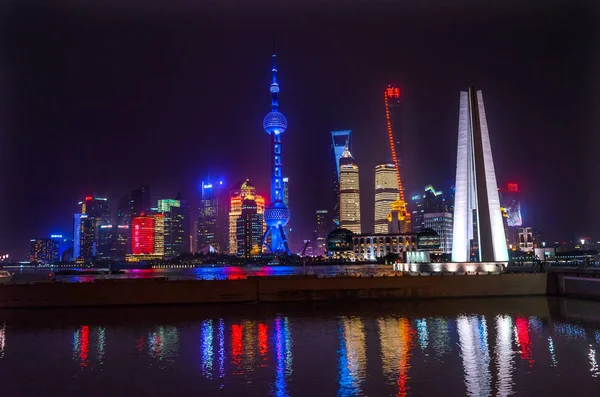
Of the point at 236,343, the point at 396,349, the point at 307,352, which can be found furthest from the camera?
the point at 236,343

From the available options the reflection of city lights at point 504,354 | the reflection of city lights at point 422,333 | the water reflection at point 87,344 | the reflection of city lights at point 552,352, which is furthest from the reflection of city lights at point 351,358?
the water reflection at point 87,344

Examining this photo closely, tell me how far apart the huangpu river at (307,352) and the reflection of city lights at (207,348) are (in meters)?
0.07

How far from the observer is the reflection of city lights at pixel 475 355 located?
1745cm

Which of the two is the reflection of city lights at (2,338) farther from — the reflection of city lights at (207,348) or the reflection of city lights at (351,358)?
the reflection of city lights at (351,358)

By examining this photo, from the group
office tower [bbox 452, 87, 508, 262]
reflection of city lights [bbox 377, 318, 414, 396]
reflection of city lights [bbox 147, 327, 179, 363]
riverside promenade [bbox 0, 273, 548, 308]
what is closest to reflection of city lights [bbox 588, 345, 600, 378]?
reflection of city lights [bbox 377, 318, 414, 396]

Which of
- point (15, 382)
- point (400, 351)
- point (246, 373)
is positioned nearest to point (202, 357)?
point (246, 373)

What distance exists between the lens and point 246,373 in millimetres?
19812

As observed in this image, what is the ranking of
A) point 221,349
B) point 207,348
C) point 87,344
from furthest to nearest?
point 87,344, point 207,348, point 221,349

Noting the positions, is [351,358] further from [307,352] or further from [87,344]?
[87,344]

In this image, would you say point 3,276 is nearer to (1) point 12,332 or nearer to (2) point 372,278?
(1) point 12,332

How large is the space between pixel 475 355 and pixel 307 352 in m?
7.42

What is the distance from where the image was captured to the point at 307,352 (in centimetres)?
2359

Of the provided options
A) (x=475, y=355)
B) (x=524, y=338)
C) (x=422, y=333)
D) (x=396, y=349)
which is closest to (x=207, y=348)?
(x=396, y=349)

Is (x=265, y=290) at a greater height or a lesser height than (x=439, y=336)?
greater
